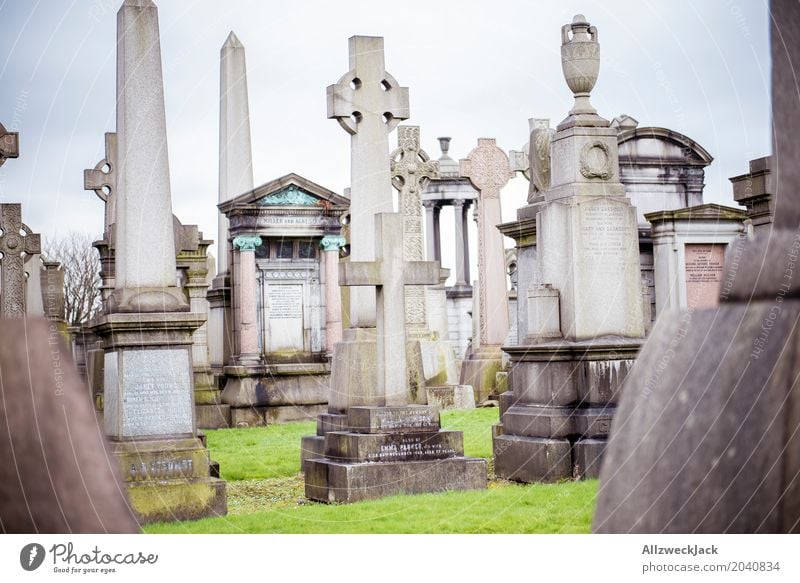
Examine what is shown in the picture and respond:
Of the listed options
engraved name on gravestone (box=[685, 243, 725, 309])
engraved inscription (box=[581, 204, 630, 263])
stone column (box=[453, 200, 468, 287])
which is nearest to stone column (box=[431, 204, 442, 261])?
stone column (box=[453, 200, 468, 287])

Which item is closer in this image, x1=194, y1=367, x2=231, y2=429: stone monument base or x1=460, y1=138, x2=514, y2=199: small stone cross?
x1=194, y1=367, x2=231, y2=429: stone monument base

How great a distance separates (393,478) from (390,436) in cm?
36

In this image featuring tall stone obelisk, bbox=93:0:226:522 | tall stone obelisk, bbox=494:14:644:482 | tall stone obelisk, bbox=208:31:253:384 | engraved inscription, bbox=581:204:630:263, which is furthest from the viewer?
tall stone obelisk, bbox=208:31:253:384

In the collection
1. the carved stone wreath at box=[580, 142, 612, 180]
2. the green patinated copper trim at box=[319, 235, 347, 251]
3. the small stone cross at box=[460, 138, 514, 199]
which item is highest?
the small stone cross at box=[460, 138, 514, 199]

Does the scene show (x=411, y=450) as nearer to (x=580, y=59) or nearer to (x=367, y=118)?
(x=367, y=118)

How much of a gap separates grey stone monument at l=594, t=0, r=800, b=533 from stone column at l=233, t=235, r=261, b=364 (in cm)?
1577

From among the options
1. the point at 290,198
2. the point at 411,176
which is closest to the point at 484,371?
the point at 411,176

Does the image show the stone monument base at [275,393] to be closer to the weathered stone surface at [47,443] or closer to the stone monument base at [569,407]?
the stone monument base at [569,407]

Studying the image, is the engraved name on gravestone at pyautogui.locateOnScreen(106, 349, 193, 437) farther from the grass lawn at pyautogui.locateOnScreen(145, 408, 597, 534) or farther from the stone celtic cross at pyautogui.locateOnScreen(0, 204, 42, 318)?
the stone celtic cross at pyautogui.locateOnScreen(0, 204, 42, 318)

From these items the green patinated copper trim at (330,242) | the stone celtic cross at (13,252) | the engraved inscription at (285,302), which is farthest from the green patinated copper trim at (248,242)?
the stone celtic cross at (13,252)

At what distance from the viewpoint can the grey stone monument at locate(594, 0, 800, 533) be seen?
1.46m

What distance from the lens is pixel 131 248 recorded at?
8.25 meters

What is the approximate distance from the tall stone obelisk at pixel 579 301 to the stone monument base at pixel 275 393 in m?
7.98

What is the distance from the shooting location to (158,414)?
8117 mm
